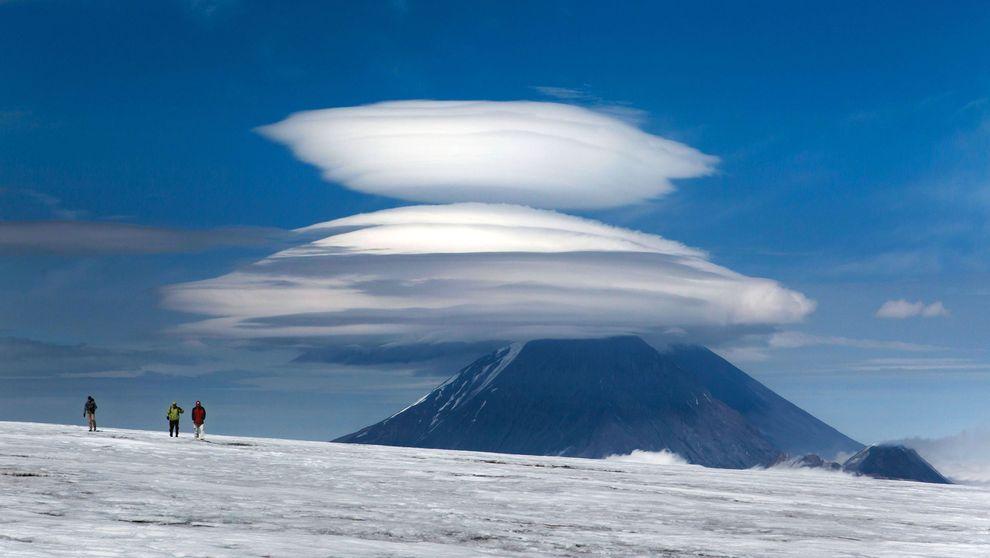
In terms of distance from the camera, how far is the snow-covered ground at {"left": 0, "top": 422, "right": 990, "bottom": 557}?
82.0 feet

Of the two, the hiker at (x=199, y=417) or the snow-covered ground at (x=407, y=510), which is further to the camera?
the hiker at (x=199, y=417)

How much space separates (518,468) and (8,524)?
120 ft

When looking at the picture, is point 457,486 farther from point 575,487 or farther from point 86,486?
point 86,486

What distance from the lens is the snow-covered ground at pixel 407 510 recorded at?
82.0ft

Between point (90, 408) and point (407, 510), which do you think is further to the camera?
point (90, 408)

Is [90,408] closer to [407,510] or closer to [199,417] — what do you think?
[199,417]

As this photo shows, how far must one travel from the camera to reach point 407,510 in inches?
1308

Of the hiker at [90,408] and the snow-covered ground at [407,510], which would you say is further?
the hiker at [90,408]

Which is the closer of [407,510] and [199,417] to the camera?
[407,510]

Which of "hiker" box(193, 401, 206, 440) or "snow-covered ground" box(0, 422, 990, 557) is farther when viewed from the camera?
"hiker" box(193, 401, 206, 440)

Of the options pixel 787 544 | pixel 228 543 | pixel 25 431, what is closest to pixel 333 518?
pixel 228 543

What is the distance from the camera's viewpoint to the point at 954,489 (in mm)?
64438

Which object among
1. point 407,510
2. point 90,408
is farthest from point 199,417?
point 407,510

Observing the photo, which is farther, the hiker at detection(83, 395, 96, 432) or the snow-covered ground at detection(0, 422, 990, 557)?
the hiker at detection(83, 395, 96, 432)
